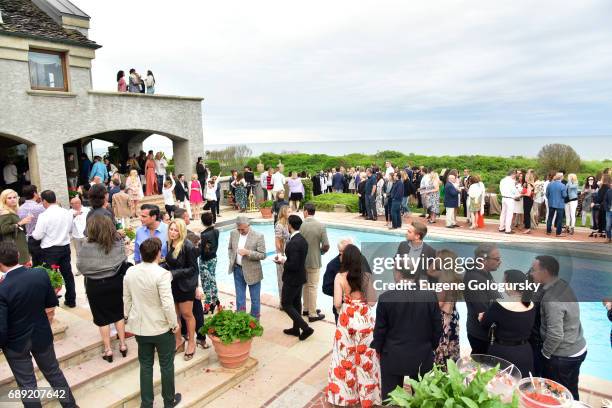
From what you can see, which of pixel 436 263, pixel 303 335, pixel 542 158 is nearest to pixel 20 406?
pixel 303 335

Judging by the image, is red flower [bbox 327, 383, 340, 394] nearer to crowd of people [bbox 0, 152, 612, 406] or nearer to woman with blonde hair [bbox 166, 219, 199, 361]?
crowd of people [bbox 0, 152, 612, 406]

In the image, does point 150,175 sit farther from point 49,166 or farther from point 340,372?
point 340,372

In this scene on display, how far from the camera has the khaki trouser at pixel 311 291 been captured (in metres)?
6.33

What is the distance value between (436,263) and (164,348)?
288 centimetres

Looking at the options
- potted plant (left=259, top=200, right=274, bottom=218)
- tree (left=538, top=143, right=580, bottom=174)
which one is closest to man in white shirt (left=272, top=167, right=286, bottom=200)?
potted plant (left=259, top=200, right=274, bottom=218)

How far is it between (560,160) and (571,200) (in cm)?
1291

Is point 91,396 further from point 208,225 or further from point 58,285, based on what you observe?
point 208,225

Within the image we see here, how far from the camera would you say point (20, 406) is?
4.03 m

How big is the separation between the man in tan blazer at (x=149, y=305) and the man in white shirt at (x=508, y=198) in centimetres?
1071

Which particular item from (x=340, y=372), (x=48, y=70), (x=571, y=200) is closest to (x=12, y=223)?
(x=340, y=372)

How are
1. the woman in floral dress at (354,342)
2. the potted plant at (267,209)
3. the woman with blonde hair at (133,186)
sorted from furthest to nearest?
the potted plant at (267,209) < the woman with blonde hair at (133,186) < the woman in floral dress at (354,342)

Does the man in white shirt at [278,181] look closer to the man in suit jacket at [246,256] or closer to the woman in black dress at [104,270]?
the man in suit jacket at [246,256]

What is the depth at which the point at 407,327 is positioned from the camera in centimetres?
359

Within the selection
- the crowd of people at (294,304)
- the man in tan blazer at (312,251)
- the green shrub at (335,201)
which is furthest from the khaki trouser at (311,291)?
the green shrub at (335,201)
